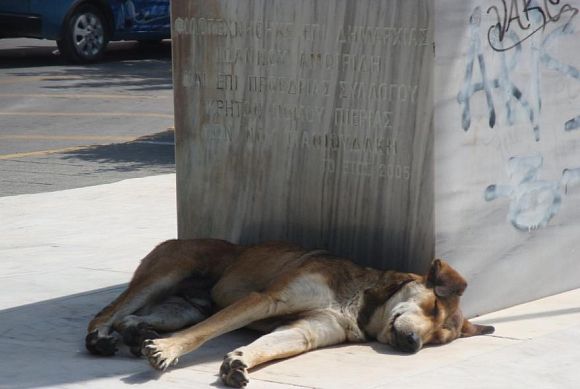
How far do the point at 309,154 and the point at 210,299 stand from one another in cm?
93

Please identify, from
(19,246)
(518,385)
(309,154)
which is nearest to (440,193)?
(309,154)

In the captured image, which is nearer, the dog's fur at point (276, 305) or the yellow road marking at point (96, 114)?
the dog's fur at point (276, 305)

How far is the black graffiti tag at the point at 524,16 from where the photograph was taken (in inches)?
270

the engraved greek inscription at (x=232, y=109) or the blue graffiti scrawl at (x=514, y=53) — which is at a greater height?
the blue graffiti scrawl at (x=514, y=53)

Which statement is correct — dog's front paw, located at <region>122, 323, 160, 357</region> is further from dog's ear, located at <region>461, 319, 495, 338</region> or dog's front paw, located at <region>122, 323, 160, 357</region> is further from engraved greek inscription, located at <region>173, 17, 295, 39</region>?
engraved greek inscription, located at <region>173, 17, 295, 39</region>

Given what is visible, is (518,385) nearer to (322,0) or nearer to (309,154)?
(309,154)

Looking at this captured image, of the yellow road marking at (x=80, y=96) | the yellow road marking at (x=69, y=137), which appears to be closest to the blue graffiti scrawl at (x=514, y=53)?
the yellow road marking at (x=69, y=137)

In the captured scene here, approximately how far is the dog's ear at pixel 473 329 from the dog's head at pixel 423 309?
16 centimetres

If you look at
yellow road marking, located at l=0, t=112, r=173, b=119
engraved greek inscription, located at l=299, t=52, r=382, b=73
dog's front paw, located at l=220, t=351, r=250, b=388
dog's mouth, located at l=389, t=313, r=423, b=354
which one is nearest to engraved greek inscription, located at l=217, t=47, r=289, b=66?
engraved greek inscription, located at l=299, t=52, r=382, b=73

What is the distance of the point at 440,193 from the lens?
6.64 meters

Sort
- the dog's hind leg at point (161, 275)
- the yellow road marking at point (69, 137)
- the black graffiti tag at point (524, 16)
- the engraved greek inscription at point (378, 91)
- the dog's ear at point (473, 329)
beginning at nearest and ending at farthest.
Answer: the dog's hind leg at point (161, 275) → the dog's ear at point (473, 329) → the engraved greek inscription at point (378, 91) → the black graffiti tag at point (524, 16) → the yellow road marking at point (69, 137)

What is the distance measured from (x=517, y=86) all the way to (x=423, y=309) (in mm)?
1459

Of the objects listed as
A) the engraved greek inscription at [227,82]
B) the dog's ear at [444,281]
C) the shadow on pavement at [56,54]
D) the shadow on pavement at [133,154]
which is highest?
the engraved greek inscription at [227,82]

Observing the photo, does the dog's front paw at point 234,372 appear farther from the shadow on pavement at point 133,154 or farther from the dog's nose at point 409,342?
the shadow on pavement at point 133,154
